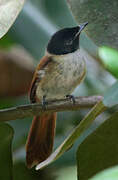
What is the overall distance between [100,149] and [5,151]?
25cm

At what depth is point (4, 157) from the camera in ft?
3.64

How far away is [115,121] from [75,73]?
2.42 ft

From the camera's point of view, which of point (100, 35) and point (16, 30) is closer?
point (100, 35)

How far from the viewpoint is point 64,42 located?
6.14 feet

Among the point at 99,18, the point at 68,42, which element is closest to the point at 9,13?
the point at 99,18

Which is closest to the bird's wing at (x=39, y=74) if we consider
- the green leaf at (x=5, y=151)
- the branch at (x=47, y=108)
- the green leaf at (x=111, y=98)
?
the branch at (x=47, y=108)

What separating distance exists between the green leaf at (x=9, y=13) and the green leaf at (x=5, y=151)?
279mm

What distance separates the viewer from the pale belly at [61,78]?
1.79m

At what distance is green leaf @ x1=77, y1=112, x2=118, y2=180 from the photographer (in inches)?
40.8

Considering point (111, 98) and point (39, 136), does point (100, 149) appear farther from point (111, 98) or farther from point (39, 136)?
point (39, 136)

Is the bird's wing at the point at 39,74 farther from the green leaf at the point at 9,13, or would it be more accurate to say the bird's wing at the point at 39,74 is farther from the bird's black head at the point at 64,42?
the green leaf at the point at 9,13

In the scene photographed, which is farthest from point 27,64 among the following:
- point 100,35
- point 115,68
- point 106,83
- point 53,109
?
point 115,68

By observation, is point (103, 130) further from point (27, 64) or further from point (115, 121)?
point (27, 64)

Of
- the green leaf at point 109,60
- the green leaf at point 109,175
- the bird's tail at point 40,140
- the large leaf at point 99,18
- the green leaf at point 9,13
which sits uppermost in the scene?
the green leaf at point 9,13
